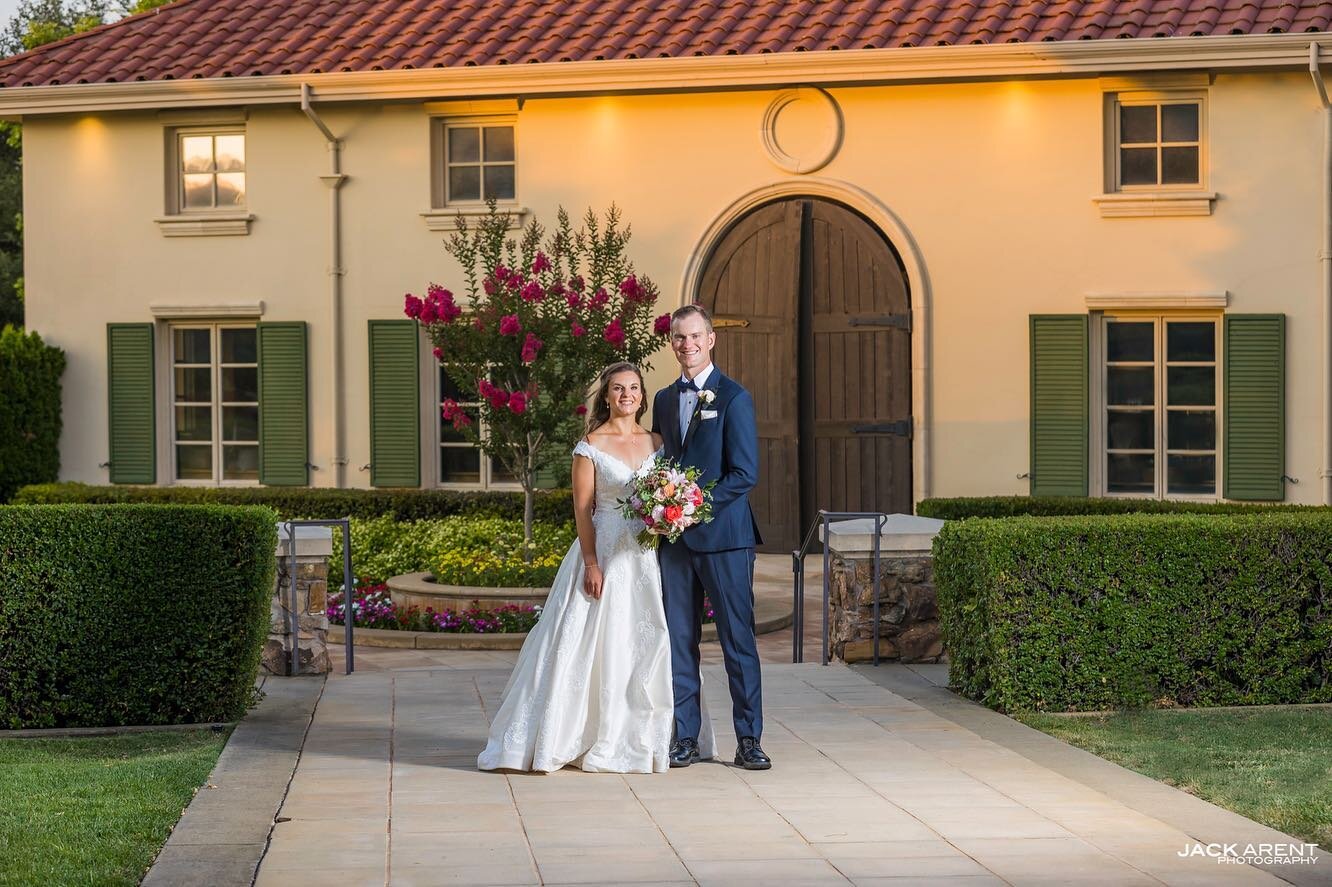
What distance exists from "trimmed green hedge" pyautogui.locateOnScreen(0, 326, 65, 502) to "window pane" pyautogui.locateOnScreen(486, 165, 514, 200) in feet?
15.4

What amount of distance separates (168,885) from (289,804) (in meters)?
1.15

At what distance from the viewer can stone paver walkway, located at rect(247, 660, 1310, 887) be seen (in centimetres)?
529

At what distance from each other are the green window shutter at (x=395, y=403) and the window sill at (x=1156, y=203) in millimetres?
6575

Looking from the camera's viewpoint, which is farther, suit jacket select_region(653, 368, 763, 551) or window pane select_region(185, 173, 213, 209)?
window pane select_region(185, 173, 213, 209)

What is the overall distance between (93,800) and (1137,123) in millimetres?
12179

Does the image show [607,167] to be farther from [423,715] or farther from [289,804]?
[289,804]

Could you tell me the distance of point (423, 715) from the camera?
8.34 metres

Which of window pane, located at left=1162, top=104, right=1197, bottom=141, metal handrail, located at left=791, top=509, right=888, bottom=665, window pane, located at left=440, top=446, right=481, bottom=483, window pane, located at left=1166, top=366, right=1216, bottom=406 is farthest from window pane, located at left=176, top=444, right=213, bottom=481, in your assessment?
window pane, located at left=1162, top=104, right=1197, bottom=141

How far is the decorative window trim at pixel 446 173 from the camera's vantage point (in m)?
16.8

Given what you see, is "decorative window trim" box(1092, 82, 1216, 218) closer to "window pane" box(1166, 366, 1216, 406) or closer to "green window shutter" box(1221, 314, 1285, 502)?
"green window shutter" box(1221, 314, 1285, 502)

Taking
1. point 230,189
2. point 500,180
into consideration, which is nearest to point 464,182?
point 500,180

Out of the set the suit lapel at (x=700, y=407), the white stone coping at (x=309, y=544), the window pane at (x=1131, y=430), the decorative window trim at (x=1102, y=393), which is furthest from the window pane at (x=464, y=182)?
the suit lapel at (x=700, y=407)

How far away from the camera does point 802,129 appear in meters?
16.3

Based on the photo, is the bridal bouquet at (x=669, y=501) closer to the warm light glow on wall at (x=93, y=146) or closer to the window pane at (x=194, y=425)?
the window pane at (x=194, y=425)
